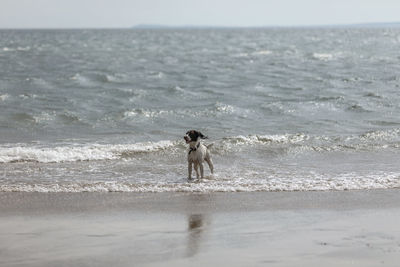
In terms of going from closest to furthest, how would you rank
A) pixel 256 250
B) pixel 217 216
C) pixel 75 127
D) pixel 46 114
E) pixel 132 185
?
pixel 256 250 → pixel 217 216 → pixel 132 185 → pixel 75 127 → pixel 46 114

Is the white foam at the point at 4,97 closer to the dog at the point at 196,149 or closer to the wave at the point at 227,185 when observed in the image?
the wave at the point at 227,185

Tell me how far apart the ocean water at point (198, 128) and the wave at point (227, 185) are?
2cm

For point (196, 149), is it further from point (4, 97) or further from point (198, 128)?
point (4, 97)

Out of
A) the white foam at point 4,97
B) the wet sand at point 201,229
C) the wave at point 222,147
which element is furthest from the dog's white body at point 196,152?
the white foam at point 4,97

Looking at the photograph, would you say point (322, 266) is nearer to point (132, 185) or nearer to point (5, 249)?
point (5, 249)

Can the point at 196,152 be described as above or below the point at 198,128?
above

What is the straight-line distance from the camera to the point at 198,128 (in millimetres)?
19984

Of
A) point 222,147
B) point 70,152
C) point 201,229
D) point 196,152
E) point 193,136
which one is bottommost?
point 201,229

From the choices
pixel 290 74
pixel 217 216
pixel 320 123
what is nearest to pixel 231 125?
pixel 320 123

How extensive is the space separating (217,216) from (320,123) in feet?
38.0

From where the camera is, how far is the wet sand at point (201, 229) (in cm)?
760

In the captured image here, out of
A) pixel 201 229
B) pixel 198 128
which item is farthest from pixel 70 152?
pixel 201 229

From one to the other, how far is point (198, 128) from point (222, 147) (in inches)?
158

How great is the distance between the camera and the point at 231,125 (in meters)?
20.3
